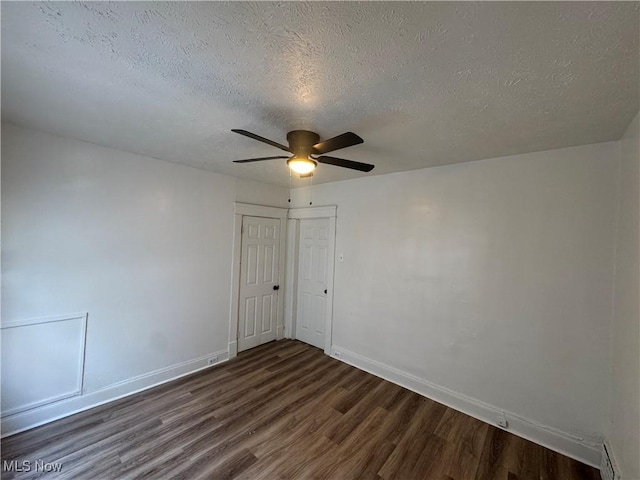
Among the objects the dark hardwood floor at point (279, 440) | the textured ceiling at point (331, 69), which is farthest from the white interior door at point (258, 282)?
the textured ceiling at point (331, 69)

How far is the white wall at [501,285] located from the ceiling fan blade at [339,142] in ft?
5.44

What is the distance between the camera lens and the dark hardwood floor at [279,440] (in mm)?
1901

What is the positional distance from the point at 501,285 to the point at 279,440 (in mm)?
2437

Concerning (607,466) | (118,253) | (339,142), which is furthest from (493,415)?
(118,253)

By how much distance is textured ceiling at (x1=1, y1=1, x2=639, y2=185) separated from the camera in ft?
3.31

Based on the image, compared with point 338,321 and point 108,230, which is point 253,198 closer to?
point 108,230

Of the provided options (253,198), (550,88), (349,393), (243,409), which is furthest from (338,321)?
(550,88)

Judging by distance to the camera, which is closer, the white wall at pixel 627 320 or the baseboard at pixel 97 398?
the white wall at pixel 627 320

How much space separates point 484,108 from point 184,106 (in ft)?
6.46

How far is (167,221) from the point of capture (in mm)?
3029

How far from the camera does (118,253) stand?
2.70 metres

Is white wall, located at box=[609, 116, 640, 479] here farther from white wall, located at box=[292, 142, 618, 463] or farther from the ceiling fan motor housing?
the ceiling fan motor housing

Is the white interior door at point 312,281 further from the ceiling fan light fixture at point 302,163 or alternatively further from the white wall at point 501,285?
the ceiling fan light fixture at point 302,163

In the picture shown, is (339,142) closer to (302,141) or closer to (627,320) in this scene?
(302,141)
